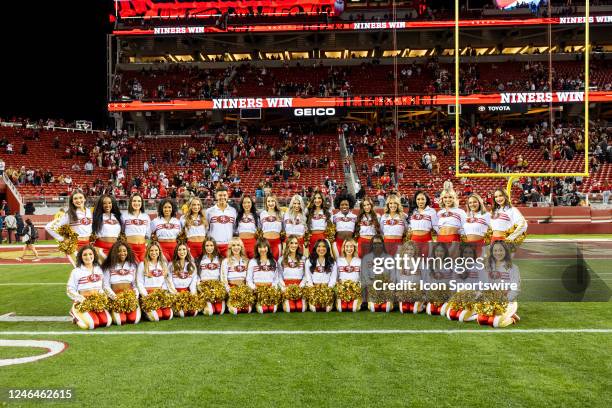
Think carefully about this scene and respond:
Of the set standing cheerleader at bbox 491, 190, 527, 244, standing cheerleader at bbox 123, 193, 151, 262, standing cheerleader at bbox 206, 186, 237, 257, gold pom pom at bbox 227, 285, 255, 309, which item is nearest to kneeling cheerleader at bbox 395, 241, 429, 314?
standing cheerleader at bbox 491, 190, 527, 244

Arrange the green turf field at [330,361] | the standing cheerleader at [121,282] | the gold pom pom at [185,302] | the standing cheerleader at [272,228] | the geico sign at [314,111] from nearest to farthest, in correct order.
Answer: the green turf field at [330,361], the standing cheerleader at [121,282], the gold pom pom at [185,302], the standing cheerleader at [272,228], the geico sign at [314,111]

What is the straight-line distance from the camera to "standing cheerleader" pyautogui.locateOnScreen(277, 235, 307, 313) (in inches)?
255

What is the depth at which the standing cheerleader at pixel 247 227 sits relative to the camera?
707cm

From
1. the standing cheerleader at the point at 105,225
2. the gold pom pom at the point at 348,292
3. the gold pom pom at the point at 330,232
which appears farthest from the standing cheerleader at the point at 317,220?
the standing cheerleader at the point at 105,225

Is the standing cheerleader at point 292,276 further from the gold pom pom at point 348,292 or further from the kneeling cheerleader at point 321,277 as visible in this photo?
the gold pom pom at point 348,292

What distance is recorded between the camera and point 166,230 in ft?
21.7

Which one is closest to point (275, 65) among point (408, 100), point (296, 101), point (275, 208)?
point (296, 101)

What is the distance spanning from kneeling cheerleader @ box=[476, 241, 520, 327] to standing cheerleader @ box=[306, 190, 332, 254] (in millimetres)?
2284

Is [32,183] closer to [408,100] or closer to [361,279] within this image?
[408,100]

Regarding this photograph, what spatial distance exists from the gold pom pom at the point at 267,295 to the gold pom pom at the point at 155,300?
1081mm

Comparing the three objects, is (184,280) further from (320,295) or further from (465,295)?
(465,295)

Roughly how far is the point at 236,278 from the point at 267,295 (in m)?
0.45

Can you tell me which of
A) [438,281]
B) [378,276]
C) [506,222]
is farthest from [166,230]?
[506,222]

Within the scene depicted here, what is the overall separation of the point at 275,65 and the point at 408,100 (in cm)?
951
